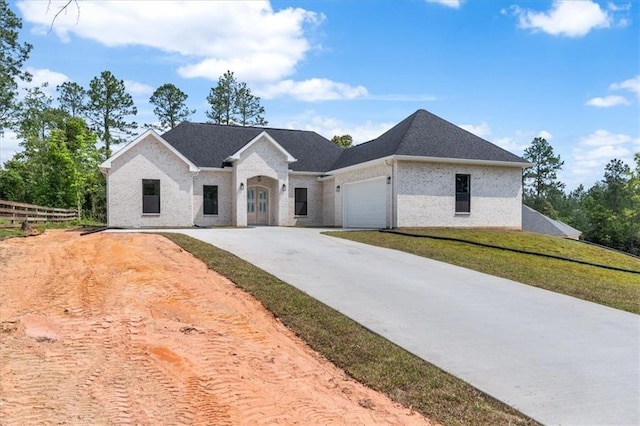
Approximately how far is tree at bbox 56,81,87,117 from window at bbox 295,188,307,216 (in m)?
28.0

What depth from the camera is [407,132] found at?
2105 centimetres

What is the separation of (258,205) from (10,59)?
22552mm

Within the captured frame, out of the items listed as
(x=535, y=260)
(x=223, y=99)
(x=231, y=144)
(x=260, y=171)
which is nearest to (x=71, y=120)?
(x=223, y=99)

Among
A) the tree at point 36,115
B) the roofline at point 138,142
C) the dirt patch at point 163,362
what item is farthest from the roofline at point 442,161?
the tree at point 36,115

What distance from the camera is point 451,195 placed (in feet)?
67.9

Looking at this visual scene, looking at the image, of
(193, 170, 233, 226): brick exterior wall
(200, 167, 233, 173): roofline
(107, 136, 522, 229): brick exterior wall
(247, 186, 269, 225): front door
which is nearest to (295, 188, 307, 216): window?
(107, 136, 522, 229): brick exterior wall

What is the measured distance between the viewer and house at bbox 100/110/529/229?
798 inches

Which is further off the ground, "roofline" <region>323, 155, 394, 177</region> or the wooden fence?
"roofline" <region>323, 155, 394, 177</region>

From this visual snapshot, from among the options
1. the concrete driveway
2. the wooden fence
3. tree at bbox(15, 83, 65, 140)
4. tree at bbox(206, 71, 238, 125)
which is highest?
tree at bbox(206, 71, 238, 125)

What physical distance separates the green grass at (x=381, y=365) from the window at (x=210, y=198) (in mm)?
16245

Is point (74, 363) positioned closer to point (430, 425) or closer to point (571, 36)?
point (430, 425)

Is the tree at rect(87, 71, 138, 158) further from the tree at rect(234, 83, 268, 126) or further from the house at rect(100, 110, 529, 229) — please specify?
the house at rect(100, 110, 529, 229)

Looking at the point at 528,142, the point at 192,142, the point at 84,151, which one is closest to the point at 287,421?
the point at 192,142

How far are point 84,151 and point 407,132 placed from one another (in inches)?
1072
